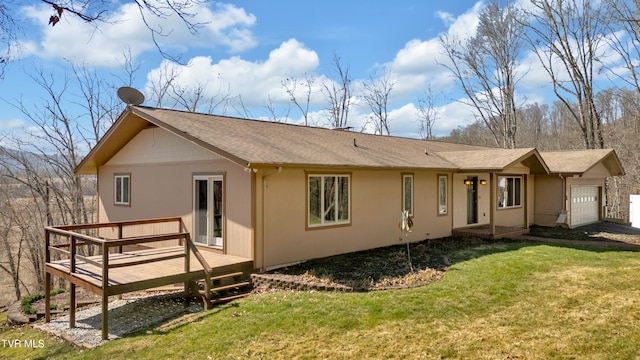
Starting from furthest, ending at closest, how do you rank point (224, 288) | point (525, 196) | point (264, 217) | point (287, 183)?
1. point (525, 196)
2. point (287, 183)
3. point (264, 217)
4. point (224, 288)

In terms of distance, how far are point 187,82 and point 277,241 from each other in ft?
58.1

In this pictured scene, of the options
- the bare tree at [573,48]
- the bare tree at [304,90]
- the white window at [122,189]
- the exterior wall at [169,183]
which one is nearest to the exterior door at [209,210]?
the exterior wall at [169,183]

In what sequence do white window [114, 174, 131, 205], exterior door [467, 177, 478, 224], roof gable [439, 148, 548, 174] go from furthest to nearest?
exterior door [467, 177, 478, 224] < roof gable [439, 148, 548, 174] < white window [114, 174, 131, 205]

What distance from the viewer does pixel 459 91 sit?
95.7ft

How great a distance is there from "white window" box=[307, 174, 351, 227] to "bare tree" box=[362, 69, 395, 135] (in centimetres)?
2113

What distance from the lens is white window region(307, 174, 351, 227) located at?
32.2ft

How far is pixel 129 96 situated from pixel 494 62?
2404cm

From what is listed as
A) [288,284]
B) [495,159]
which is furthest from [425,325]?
[495,159]

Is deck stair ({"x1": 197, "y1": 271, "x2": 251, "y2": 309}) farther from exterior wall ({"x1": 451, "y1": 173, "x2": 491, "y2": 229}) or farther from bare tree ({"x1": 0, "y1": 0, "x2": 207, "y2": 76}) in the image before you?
exterior wall ({"x1": 451, "y1": 173, "x2": 491, "y2": 229})

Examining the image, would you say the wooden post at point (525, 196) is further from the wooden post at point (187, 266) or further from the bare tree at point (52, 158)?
the bare tree at point (52, 158)

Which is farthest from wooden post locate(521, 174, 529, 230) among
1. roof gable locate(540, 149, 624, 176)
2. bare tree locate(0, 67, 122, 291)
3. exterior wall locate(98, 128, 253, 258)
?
bare tree locate(0, 67, 122, 291)

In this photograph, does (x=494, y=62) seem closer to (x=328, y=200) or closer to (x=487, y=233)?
(x=487, y=233)

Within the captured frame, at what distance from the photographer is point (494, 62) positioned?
2734cm

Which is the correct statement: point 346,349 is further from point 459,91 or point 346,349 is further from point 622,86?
point 459,91
